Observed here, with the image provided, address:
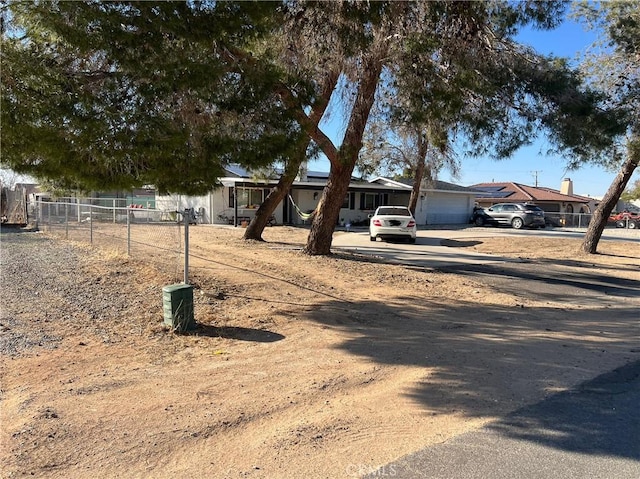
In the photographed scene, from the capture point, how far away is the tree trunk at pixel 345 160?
453 inches

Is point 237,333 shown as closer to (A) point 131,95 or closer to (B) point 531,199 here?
(A) point 131,95

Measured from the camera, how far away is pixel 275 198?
1769 centimetres

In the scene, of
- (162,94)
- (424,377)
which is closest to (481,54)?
(162,94)

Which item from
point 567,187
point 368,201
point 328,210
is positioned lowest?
point 328,210

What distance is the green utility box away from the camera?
6656mm

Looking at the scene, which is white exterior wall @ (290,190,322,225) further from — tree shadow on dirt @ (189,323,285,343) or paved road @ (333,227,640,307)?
tree shadow on dirt @ (189,323,285,343)

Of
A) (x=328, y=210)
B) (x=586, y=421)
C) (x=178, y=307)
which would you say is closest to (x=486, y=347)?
(x=586, y=421)

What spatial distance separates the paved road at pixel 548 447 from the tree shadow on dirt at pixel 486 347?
6 centimetres

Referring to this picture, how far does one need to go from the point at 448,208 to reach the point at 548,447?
121 feet

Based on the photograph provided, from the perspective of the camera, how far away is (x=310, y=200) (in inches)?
1235

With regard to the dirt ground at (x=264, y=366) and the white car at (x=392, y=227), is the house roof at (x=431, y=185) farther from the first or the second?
the dirt ground at (x=264, y=366)

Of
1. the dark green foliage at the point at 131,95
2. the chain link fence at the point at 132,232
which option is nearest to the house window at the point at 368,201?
the chain link fence at the point at 132,232

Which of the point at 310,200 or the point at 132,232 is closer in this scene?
the point at 132,232

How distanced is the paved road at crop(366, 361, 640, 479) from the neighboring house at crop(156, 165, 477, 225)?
17.4 meters
